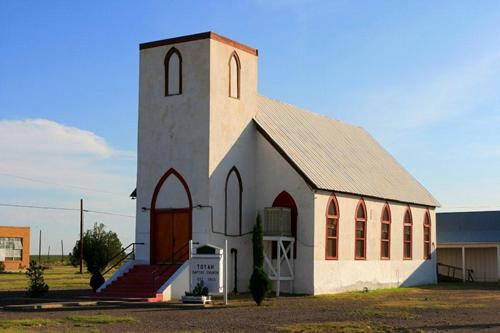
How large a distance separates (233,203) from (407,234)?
13419 mm

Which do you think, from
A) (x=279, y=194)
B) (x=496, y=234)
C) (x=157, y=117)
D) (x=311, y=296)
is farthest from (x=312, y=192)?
(x=496, y=234)

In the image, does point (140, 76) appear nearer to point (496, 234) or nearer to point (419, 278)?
point (419, 278)

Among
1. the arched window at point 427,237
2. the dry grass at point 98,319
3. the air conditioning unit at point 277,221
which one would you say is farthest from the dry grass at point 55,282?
the arched window at point 427,237

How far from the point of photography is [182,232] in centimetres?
3162

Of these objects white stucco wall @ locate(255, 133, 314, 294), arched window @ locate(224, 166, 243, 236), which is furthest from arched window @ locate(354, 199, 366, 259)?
arched window @ locate(224, 166, 243, 236)

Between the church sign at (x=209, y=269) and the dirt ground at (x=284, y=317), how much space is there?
0.73m

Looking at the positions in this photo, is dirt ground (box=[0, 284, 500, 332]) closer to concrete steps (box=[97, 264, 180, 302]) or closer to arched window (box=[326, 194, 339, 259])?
concrete steps (box=[97, 264, 180, 302])

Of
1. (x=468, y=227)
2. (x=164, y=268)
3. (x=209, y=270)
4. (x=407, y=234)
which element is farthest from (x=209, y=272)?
(x=468, y=227)

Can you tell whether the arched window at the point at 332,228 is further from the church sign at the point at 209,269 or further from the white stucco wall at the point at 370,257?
the church sign at the point at 209,269

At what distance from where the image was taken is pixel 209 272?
2706cm

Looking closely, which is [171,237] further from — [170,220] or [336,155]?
[336,155]

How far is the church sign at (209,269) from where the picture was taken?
2698cm

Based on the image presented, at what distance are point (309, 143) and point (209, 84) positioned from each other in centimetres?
786

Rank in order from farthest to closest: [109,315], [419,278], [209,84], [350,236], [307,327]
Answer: [419,278] → [350,236] → [209,84] → [109,315] → [307,327]
